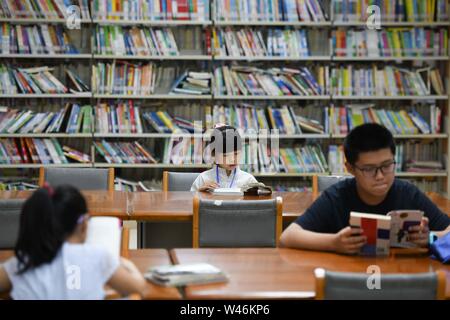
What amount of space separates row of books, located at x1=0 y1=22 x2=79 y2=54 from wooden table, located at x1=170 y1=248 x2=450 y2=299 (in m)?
3.88

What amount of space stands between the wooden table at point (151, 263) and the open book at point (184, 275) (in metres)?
0.03

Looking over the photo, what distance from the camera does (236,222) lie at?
340 cm

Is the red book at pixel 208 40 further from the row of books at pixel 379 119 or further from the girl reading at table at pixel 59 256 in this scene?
the girl reading at table at pixel 59 256

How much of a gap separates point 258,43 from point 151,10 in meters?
0.92

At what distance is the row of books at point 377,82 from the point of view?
6.36m

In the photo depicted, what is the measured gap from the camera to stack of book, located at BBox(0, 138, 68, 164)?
247 inches

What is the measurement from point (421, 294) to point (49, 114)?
4739 millimetres

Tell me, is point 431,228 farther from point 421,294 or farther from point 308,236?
point 421,294

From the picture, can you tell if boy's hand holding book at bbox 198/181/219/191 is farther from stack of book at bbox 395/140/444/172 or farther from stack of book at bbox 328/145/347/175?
stack of book at bbox 395/140/444/172

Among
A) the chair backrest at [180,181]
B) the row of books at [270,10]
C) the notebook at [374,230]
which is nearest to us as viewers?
the notebook at [374,230]

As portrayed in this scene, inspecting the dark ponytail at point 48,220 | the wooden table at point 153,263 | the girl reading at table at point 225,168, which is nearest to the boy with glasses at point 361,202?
the wooden table at point 153,263

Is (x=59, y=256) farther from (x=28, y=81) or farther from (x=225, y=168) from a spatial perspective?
(x=28, y=81)
